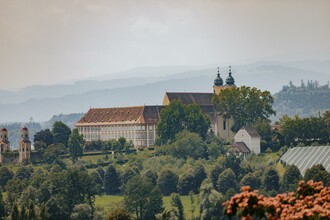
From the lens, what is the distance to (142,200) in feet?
353

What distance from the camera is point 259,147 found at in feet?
452

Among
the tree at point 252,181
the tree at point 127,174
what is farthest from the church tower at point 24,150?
the tree at point 252,181

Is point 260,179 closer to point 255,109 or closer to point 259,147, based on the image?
point 259,147

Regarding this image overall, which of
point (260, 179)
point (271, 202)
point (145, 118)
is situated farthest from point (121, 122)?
point (271, 202)

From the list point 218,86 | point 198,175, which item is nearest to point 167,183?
point 198,175

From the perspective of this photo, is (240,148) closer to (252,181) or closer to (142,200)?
(252,181)

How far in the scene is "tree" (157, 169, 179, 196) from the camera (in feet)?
392

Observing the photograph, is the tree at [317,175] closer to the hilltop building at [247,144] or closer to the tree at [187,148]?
the hilltop building at [247,144]

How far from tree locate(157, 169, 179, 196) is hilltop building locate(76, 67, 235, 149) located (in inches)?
1245

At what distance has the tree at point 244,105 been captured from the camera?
152 meters

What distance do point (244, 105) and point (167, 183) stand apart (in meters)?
34.5

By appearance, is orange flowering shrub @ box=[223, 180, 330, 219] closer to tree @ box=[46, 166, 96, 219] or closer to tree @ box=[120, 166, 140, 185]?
tree @ box=[46, 166, 96, 219]

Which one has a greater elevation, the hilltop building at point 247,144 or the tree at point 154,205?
the hilltop building at point 247,144

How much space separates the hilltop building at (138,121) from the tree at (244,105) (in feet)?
7.51
